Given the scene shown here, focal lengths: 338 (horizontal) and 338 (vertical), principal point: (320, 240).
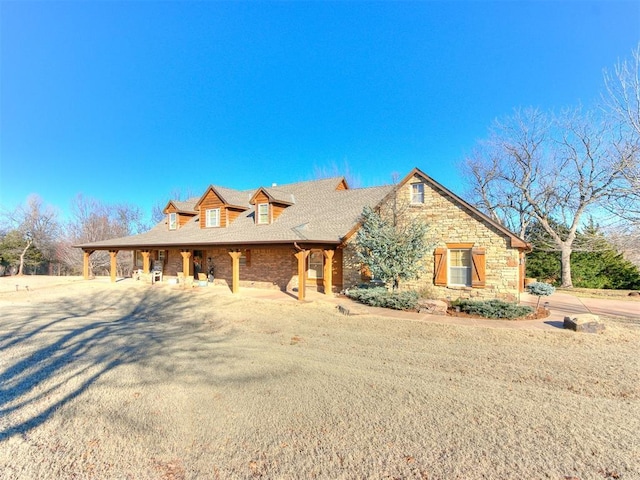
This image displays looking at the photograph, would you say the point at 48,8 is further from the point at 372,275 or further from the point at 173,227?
the point at 372,275

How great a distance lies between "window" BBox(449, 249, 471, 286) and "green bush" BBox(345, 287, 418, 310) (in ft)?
6.16

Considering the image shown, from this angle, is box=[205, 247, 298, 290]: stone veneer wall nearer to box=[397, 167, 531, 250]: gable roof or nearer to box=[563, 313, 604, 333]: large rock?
box=[397, 167, 531, 250]: gable roof

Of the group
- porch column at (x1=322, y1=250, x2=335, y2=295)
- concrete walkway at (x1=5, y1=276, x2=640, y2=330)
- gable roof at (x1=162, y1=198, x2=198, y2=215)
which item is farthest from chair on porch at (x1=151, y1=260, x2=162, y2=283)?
porch column at (x1=322, y1=250, x2=335, y2=295)

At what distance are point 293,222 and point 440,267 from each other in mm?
7376

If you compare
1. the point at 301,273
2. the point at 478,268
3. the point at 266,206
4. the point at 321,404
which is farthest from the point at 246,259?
the point at 321,404

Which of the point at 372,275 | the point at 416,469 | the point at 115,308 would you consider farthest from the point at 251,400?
the point at 115,308

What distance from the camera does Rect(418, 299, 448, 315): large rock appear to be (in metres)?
10.6

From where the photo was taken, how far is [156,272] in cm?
1978

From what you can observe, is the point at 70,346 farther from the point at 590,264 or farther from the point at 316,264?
the point at 590,264

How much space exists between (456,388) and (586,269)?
2043 centimetres

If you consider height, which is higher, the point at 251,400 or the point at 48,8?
the point at 48,8

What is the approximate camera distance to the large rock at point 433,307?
34.6 ft

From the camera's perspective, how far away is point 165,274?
20891 millimetres

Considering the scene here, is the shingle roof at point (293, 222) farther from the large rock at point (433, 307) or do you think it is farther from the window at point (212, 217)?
the large rock at point (433, 307)
